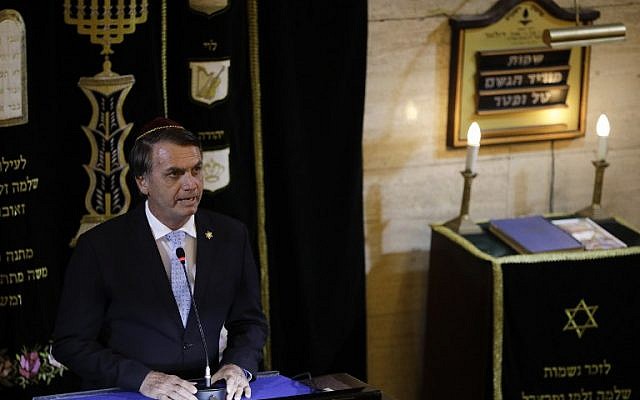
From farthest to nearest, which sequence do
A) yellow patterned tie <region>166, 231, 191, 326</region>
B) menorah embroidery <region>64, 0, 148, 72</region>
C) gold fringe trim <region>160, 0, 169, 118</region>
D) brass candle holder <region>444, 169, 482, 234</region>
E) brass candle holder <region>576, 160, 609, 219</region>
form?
brass candle holder <region>576, 160, 609, 219</region>
brass candle holder <region>444, 169, 482, 234</region>
gold fringe trim <region>160, 0, 169, 118</region>
menorah embroidery <region>64, 0, 148, 72</region>
yellow patterned tie <region>166, 231, 191, 326</region>

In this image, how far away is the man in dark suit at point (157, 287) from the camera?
9.73 feet

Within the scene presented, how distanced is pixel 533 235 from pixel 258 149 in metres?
1.15

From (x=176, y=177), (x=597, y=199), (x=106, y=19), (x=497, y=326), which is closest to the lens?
(x=176, y=177)

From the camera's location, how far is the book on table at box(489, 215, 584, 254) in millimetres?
4262

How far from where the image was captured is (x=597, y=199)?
4.62 metres

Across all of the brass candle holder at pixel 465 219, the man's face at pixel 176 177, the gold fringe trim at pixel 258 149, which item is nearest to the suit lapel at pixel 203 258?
the man's face at pixel 176 177

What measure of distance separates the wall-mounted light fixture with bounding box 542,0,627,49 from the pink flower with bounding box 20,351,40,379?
2301 mm

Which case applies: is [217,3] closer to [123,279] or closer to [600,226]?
[123,279]

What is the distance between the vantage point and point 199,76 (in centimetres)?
407

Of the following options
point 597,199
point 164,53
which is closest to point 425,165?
point 597,199

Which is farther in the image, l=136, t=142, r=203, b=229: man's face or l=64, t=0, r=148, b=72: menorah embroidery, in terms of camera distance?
l=64, t=0, r=148, b=72: menorah embroidery

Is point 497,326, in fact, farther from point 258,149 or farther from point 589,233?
point 258,149

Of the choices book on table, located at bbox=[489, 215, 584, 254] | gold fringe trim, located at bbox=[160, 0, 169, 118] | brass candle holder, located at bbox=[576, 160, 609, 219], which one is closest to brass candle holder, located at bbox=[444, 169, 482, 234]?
book on table, located at bbox=[489, 215, 584, 254]

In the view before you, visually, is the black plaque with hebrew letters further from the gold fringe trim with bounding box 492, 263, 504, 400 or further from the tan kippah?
the tan kippah
